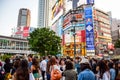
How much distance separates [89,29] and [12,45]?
3293cm

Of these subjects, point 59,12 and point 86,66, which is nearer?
point 86,66

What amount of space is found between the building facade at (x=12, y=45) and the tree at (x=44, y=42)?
3767 cm

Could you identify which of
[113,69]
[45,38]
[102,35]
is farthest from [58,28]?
[113,69]

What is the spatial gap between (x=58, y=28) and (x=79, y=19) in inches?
819

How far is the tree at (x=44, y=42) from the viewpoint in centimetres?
4875

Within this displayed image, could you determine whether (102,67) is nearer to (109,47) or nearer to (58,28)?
(109,47)

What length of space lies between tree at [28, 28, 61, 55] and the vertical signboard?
71.5 feet

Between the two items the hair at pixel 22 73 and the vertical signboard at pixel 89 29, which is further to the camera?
the vertical signboard at pixel 89 29

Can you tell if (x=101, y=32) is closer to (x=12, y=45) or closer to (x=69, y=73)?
(x=12, y=45)

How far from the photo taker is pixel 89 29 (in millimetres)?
72500

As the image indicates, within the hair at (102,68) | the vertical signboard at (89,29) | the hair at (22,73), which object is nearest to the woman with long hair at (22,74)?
the hair at (22,73)

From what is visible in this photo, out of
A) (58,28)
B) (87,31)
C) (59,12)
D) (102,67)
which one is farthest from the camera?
(58,28)

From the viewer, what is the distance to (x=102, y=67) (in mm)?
6117

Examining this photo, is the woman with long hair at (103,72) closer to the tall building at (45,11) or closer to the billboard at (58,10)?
the billboard at (58,10)
